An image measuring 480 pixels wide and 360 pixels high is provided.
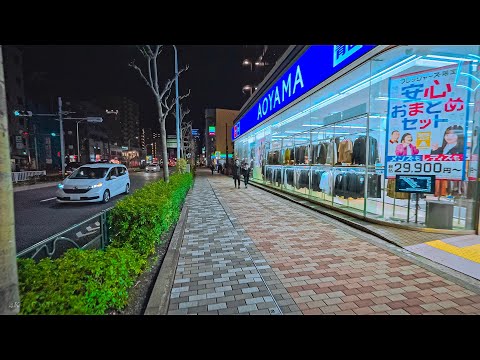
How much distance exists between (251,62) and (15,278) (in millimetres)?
27981

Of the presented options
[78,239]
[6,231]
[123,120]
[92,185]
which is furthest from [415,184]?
[123,120]

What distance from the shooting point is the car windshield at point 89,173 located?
455 inches

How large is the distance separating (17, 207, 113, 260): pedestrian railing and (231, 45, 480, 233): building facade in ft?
20.8

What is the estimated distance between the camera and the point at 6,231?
189 cm

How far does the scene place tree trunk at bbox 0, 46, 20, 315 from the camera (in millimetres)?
1825

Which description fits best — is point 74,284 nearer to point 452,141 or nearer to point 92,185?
point 452,141

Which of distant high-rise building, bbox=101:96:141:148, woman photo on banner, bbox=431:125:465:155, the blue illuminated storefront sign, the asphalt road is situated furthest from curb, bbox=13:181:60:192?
distant high-rise building, bbox=101:96:141:148

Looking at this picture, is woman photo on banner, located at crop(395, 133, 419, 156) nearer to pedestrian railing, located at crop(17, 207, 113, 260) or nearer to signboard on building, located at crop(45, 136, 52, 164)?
pedestrian railing, located at crop(17, 207, 113, 260)

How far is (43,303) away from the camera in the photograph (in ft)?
6.77

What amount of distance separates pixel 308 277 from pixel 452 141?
15.3 ft

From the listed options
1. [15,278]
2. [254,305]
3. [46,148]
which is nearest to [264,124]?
[254,305]

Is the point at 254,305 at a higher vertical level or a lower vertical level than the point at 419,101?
lower

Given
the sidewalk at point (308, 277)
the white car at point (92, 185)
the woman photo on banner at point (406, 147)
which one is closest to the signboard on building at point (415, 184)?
the woman photo on banner at point (406, 147)
